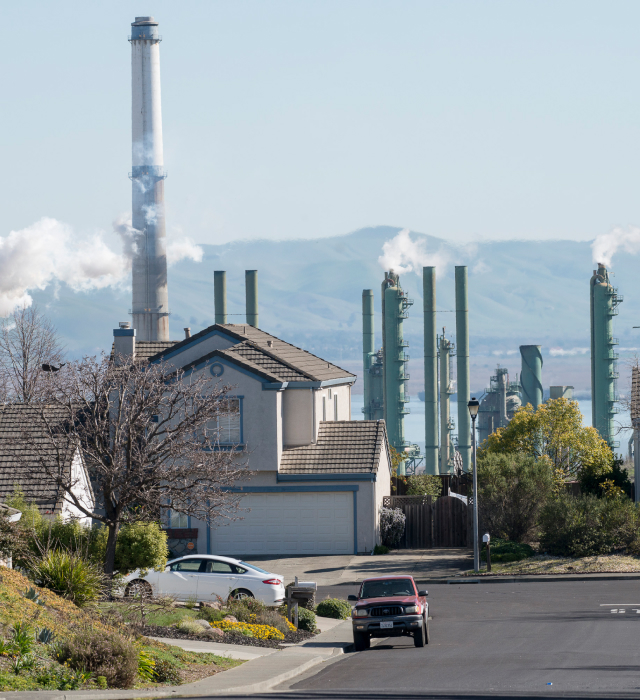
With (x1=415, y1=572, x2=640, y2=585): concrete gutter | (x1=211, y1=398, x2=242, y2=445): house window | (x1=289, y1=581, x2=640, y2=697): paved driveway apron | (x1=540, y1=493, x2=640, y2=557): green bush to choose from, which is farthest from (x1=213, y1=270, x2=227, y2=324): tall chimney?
(x1=289, y1=581, x2=640, y2=697): paved driveway apron

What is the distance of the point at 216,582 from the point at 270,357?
15299 millimetres

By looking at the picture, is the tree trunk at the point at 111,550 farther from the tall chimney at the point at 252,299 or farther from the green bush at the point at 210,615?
the tall chimney at the point at 252,299

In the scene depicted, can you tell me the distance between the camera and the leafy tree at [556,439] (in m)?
44.7

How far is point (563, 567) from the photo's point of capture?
33062mm

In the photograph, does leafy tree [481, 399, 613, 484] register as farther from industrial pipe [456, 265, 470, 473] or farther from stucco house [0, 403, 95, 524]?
industrial pipe [456, 265, 470, 473]

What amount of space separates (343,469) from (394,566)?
4.77m

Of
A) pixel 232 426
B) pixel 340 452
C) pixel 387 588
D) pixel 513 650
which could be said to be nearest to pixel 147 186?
pixel 232 426

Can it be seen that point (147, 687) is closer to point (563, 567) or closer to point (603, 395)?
point (563, 567)

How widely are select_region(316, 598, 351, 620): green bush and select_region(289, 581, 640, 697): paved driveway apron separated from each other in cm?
231

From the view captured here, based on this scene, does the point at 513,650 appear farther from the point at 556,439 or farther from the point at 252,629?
the point at 556,439

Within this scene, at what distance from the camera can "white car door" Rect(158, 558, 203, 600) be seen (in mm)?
25734

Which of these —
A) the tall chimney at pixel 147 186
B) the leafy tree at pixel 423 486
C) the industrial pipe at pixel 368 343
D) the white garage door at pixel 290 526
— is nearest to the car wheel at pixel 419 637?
the white garage door at pixel 290 526

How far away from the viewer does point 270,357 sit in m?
40.0

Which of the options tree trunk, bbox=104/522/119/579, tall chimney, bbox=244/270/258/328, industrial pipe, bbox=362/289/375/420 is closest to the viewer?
tree trunk, bbox=104/522/119/579
